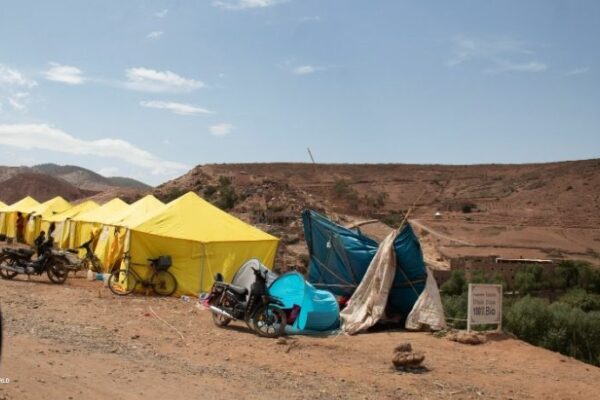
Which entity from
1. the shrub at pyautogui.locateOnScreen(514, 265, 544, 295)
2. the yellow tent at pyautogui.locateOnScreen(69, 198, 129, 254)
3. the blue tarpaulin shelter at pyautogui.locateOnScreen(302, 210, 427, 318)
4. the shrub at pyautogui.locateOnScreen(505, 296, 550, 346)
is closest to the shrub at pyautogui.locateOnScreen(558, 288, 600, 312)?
the shrub at pyautogui.locateOnScreen(514, 265, 544, 295)

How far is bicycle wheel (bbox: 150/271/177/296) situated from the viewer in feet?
48.4

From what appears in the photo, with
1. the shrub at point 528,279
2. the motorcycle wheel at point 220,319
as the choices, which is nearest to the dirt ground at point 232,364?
the motorcycle wheel at point 220,319

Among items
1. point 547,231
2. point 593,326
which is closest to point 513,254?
point 547,231

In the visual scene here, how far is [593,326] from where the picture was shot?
15.2m

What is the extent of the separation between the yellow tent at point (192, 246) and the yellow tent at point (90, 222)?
226 inches

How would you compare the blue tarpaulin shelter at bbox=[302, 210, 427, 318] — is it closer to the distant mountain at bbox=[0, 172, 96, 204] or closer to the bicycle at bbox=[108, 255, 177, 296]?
the bicycle at bbox=[108, 255, 177, 296]

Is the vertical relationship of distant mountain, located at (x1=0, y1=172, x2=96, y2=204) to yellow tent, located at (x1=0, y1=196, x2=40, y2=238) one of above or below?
above

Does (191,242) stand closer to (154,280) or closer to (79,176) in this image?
(154,280)

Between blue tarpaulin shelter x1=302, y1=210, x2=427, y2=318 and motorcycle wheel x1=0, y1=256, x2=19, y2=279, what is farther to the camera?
motorcycle wheel x1=0, y1=256, x2=19, y2=279

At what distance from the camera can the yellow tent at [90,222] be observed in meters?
21.4

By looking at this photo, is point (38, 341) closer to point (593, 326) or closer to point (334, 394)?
point (334, 394)

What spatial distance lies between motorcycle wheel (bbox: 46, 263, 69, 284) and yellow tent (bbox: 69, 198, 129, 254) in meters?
4.95

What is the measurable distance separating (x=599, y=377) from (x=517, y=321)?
236 inches

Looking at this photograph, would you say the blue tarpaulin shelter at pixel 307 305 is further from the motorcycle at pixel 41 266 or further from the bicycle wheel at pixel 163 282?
A: the motorcycle at pixel 41 266
